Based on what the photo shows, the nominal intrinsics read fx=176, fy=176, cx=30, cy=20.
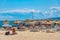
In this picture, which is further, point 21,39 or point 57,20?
point 57,20

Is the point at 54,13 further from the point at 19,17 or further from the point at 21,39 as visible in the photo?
the point at 21,39

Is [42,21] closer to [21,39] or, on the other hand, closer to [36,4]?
[36,4]

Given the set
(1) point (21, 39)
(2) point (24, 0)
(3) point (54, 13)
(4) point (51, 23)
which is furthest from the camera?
(2) point (24, 0)

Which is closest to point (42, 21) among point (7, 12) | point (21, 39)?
point (7, 12)

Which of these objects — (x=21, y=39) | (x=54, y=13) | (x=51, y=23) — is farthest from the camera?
(x=51, y=23)

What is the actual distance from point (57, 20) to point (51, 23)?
58cm

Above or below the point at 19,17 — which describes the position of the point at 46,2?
above

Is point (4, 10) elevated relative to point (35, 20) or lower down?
elevated

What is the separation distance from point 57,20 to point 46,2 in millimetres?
1202

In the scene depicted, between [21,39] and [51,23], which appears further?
[51,23]

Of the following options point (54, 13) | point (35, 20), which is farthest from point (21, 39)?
point (35, 20)

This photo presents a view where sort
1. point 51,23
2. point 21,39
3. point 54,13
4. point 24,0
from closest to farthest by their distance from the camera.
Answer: point 21,39
point 54,13
point 51,23
point 24,0

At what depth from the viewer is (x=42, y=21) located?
962cm

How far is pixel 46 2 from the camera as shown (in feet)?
31.9
